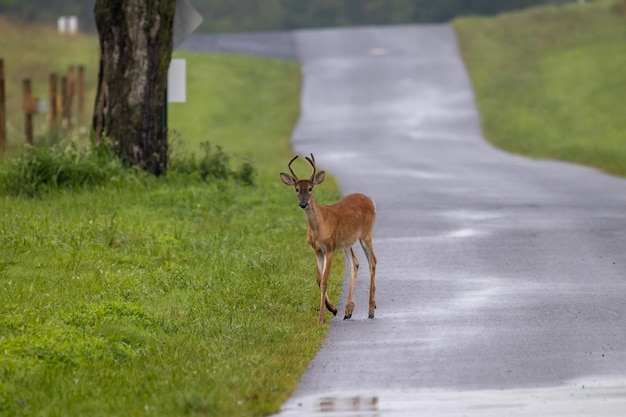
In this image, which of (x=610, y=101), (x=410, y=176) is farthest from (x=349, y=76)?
(x=410, y=176)

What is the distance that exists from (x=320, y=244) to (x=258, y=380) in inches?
122

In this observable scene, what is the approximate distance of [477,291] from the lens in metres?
14.1

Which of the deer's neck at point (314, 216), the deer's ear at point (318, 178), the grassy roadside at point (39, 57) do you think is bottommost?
the grassy roadside at point (39, 57)

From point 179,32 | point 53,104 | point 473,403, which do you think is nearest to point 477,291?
point 473,403

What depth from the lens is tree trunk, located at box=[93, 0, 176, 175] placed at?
21641 mm

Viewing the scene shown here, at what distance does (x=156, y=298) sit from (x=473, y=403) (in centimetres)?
475

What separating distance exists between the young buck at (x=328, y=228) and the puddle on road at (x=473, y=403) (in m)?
2.91

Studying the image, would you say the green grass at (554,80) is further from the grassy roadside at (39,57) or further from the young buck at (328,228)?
the young buck at (328,228)

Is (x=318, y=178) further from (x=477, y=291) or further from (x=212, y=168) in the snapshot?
(x=212, y=168)

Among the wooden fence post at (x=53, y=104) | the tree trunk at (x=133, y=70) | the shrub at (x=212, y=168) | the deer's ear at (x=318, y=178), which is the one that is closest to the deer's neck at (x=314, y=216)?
the deer's ear at (x=318, y=178)

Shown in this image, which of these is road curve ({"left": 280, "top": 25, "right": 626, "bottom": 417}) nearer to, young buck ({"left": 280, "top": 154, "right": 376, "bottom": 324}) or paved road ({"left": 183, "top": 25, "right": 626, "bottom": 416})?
paved road ({"left": 183, "top": 25, "right": 626, "bottom": 416})

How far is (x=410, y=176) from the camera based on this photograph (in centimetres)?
2714

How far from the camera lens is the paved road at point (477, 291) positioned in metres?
9.60

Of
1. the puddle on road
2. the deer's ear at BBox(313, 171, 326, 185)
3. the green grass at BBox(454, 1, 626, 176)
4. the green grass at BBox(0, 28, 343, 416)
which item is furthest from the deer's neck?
the green grass at BBox(454, 1, 626, 176)
